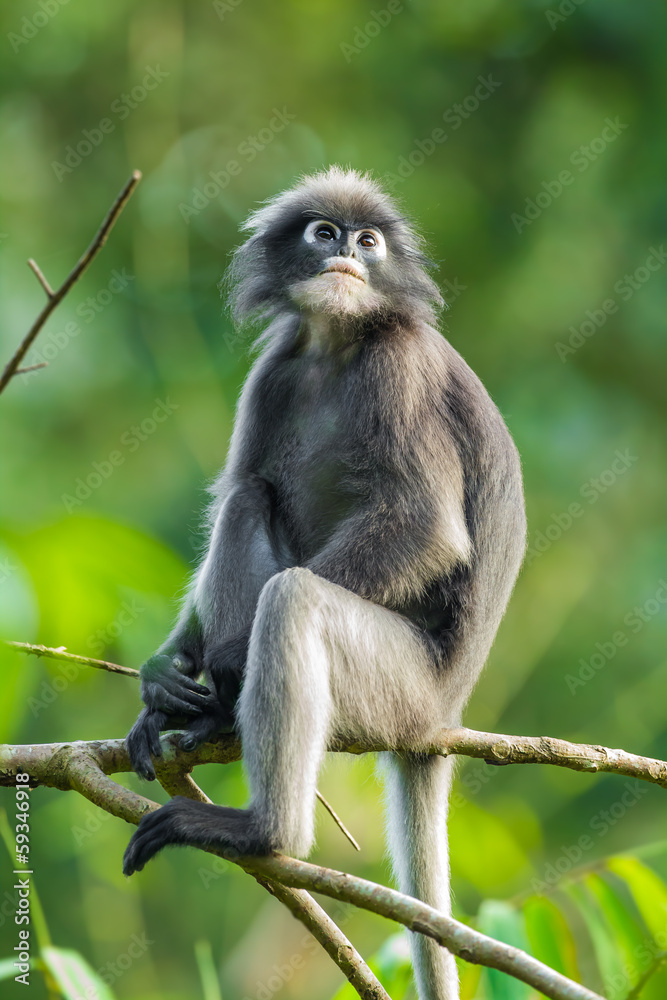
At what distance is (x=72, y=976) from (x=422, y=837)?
4.79ft

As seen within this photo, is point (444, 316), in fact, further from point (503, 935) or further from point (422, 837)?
point (503, 935)

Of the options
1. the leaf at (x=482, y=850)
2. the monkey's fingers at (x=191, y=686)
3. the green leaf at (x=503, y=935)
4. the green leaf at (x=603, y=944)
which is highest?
the green leaf at (x=603, y=944)

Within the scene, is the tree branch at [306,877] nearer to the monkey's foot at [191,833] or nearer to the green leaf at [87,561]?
the monkey's foot at [191,833]

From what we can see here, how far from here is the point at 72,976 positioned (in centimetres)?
222

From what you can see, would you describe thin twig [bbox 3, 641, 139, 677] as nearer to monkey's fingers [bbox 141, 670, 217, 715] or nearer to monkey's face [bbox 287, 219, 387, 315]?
monkey's fingers [bbox 141, 670, 217, 715]

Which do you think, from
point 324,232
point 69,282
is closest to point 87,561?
point 69,282

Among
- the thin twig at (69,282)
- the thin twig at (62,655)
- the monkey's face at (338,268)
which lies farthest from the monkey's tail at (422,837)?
the thin twig at (69,282)

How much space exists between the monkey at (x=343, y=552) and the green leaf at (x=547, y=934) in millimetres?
594

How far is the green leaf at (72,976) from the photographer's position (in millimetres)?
2160

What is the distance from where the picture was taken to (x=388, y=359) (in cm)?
358

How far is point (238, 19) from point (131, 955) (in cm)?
790

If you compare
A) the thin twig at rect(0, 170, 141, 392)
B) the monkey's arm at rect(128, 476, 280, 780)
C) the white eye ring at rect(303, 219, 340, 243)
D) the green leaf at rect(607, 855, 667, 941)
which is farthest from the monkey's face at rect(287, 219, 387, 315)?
the thin twig at rect(0, 170, 141, 392)

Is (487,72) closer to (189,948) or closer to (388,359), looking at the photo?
(388,359)

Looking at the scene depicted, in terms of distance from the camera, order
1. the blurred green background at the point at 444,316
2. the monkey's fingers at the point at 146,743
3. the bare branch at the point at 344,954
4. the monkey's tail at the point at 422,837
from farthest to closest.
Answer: the blurred green background at the point at 444,316 < the monkey's tail at the point at 422,837 < the monkey's fingers at the point at 146,743 < the bare branch at the point at 344,954
